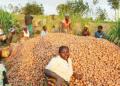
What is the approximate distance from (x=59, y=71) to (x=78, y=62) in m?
1.03

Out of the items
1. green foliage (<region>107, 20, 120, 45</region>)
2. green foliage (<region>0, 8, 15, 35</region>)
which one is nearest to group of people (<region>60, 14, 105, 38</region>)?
green foliage (<region>107, 20, 120, 45</region>)

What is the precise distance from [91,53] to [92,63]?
40 centimetres

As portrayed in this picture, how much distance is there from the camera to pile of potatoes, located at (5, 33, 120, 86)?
2.78 m

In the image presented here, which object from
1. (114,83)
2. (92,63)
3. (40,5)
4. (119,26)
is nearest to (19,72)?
(92,63)

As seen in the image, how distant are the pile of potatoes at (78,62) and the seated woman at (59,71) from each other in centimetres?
48

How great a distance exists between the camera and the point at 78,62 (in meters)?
3.16

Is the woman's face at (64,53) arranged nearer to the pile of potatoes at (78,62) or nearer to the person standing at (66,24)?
the pile of potatoes at (78,62)

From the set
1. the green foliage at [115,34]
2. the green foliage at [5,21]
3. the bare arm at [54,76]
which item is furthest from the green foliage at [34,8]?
the bare arm at [54,76]

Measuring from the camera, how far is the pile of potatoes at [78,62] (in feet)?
9.13

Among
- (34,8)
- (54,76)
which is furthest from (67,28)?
(34,8)

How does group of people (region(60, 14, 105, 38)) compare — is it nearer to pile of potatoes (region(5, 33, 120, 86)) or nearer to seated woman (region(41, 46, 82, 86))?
pile of potatoes (region(5, 33, 120, 86))

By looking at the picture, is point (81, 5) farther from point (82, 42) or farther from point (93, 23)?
point (82, 42)

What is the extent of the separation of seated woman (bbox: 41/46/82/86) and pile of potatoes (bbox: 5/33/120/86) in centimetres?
48

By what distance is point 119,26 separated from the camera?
5.05 meters
